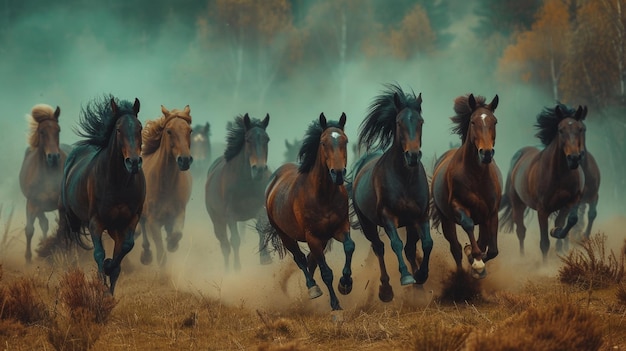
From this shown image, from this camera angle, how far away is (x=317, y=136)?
9.81 m

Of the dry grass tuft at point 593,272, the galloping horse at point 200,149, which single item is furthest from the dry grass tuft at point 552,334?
the galloping horse at point 200,149

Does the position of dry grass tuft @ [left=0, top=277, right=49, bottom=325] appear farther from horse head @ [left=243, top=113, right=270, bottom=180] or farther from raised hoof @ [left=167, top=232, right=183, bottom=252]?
horse head @ [left=243, top=113, right=270, bottom=180]

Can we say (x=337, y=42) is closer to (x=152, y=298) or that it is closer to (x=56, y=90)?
(x=56, y=90)

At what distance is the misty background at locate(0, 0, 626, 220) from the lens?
129ft

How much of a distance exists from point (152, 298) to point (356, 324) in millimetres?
3895

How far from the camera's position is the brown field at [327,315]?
256 inches

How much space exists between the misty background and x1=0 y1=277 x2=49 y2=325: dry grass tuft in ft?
94.5

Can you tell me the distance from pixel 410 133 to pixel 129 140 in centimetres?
298

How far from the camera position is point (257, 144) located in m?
14.2

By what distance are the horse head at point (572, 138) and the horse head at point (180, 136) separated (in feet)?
16.3

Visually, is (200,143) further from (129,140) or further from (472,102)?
(472,102)

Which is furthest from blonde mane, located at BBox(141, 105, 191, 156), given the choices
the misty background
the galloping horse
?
the misty background

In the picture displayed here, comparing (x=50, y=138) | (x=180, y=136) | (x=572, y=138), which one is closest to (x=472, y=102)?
(x=572, y=138)

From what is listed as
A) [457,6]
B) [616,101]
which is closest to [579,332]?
[616,101]
